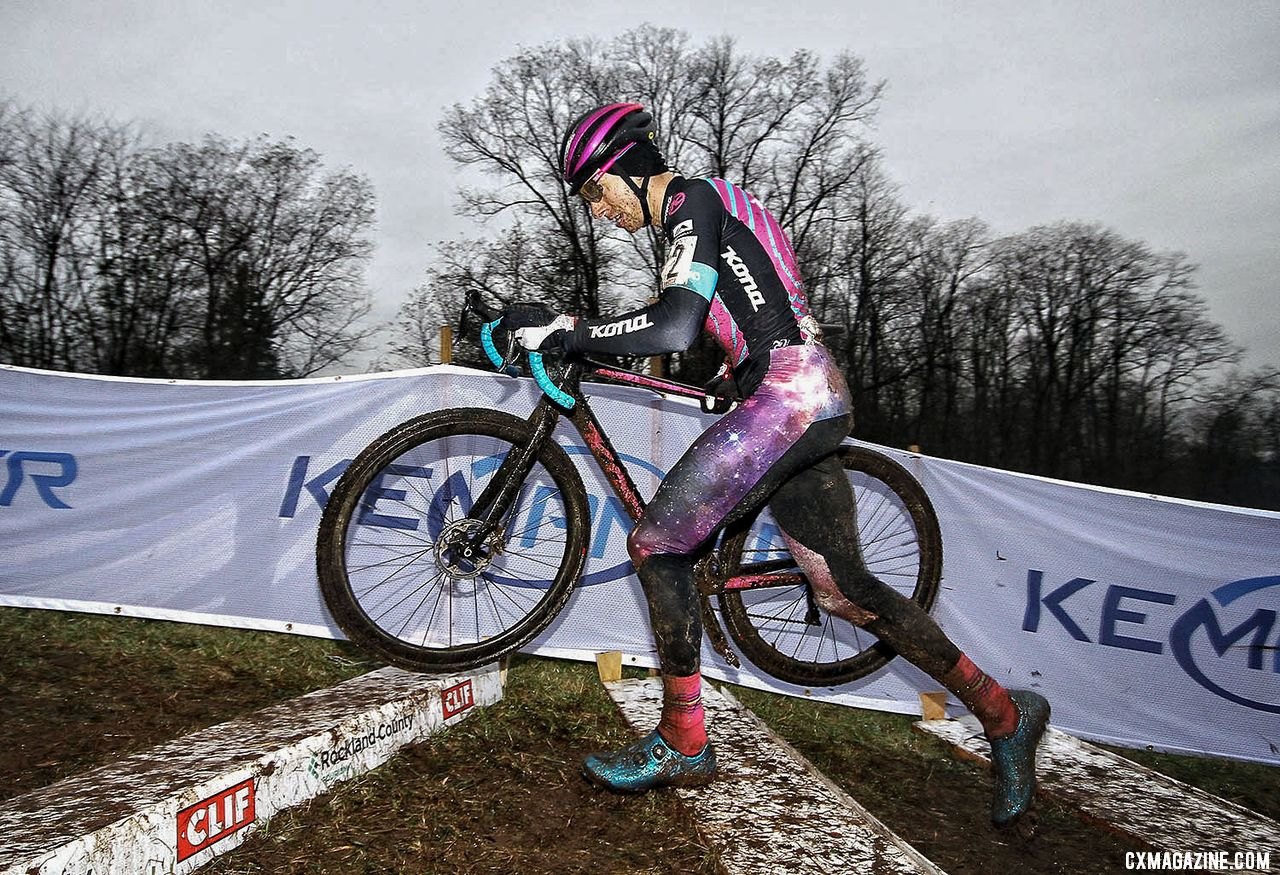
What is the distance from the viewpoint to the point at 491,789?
3.17m

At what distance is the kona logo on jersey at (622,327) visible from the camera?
9.63 feet

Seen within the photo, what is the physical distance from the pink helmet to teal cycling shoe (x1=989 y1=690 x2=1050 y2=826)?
2.67 meters

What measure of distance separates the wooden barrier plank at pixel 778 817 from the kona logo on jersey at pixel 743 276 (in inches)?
73.7

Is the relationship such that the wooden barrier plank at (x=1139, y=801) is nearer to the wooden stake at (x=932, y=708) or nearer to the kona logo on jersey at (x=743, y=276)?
the wooden stake at (x=932, y=708)

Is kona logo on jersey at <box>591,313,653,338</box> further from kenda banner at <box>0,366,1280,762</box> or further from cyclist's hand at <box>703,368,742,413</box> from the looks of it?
kenda banner at <box>0,366,1280,762</box>

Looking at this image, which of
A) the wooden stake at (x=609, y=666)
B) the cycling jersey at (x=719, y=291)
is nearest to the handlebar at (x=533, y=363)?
the cycling jersey at (x=719, y=291)

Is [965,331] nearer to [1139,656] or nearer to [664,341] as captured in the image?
[1139,656]

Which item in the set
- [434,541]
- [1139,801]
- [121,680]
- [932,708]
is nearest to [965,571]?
[932,708]

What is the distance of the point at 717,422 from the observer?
296cm

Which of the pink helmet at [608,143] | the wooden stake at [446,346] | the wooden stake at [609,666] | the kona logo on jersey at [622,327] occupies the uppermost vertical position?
the pink helmet at [608,143]

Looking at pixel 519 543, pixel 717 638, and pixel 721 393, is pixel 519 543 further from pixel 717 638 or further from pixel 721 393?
pixel 721 393

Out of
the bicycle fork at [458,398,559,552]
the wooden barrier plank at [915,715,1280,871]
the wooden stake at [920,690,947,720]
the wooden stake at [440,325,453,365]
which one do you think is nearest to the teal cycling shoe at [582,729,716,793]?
the bicycle fork at [458,398,559,552]

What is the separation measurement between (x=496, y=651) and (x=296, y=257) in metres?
40.0

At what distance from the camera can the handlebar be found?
10.8 feet
